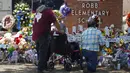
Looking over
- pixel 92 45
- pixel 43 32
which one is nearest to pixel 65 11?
pixel 92 45

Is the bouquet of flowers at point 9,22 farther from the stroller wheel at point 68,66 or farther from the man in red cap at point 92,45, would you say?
the man in red cap at point 92,45

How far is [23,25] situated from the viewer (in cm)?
1100

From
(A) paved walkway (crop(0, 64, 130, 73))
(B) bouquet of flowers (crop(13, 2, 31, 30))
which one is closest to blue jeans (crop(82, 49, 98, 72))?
(A) paved walkway (crop(0, 64, 130, 73))

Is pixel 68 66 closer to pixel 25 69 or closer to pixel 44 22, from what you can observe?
pixel 25 69

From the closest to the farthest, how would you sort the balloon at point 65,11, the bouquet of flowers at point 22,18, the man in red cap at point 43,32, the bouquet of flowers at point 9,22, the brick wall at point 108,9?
the man in red cap at point 43,32 → the balloon at point 65,11 → the brick wall at point 108,9 → the bouquet of flowers at point 9,22 → the bouquet of flowers at point 22,18

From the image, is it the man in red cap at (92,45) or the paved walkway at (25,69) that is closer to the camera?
the man in red cap at (92,45)

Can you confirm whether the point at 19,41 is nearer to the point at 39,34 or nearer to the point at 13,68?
the point at 13,68

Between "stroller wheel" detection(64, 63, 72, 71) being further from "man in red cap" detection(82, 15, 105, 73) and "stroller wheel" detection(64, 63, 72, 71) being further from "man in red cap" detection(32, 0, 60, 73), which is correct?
"man in red cap" detection(32, 0, 60, 73)

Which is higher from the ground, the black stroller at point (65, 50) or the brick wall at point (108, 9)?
the brick wall at point (108, 9)

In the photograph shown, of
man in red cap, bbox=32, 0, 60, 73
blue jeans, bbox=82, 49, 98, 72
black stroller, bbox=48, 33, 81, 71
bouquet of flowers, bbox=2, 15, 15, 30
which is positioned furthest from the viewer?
bouquet of flowers, bbox=2, 15, 15, 30

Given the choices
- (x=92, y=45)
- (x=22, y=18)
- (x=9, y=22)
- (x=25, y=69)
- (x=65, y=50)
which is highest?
(x=22, y=18)

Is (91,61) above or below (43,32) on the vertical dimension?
below

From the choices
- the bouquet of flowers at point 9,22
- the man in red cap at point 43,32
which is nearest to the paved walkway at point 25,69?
the man in red cap at point 43,32

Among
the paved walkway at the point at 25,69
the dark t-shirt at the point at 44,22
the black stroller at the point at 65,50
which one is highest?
the dark t-shirt at the point at 44,22
